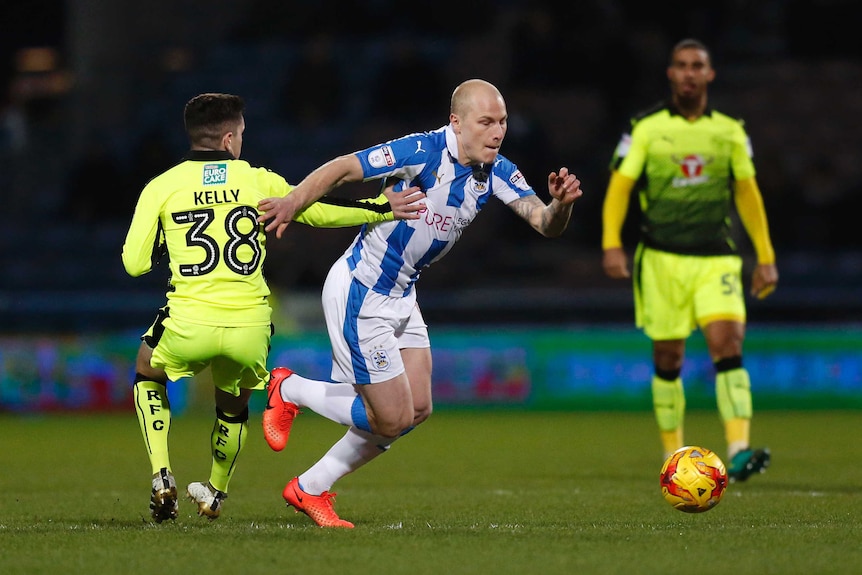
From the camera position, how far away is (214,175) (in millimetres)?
6375

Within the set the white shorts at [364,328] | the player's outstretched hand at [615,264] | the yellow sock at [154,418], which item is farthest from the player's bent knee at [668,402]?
the yellow sock at [154,418]

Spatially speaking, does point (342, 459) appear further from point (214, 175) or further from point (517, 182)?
point (517, 182)

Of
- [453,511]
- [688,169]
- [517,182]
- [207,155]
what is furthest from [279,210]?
[688,169]

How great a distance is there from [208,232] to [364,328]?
2.83 ft

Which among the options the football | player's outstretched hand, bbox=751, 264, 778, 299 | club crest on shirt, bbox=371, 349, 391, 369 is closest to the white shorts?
club crest on shirt, bbox=371, 349, 391, 369

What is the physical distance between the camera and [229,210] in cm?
633

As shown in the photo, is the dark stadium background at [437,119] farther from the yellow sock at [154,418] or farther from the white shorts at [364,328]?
the yellow sock at [154,418]

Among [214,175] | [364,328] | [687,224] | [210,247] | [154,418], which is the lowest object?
[154,418]

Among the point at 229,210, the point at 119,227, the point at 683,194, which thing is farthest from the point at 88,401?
the point at 229,210

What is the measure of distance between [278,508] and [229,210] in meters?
1.83

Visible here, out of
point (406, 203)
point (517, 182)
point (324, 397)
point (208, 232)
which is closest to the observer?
point (208, 232)

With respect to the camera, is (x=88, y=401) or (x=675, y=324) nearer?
(x=675, y=324)

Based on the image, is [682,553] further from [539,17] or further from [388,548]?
[539,17]

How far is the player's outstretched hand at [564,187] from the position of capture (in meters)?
6.37
